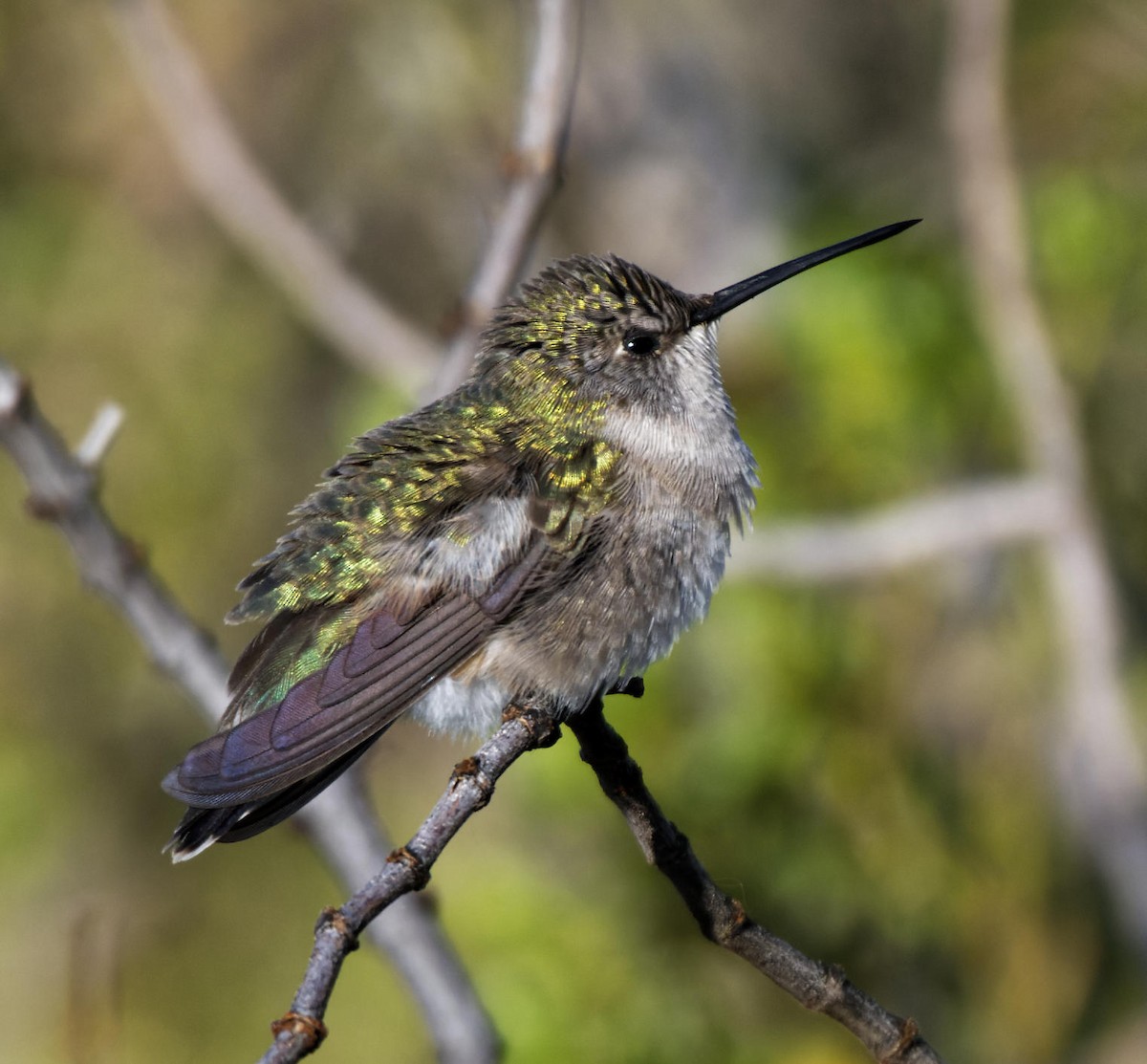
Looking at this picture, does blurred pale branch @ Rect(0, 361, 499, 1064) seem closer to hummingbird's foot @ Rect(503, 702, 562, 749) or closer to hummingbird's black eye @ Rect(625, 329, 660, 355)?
hummingbird's foot @ Rect(503, 702, 562, 749)

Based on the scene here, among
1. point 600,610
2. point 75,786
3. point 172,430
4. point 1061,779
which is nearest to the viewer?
point 600,610

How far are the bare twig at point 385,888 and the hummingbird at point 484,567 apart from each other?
1.00 feet

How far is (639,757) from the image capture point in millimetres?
4246

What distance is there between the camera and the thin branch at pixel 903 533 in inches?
181

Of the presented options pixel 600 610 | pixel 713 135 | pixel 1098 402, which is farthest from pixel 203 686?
pixel 713 135

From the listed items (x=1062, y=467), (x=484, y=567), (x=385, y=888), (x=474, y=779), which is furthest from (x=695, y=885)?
(x=1062, y=467)

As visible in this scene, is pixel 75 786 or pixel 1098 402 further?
pixel 75 786

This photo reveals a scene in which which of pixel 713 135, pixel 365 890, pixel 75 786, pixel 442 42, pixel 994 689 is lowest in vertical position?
A: pixel 365 890

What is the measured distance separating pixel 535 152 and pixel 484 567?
122 centimetres

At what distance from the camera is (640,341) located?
319 cm

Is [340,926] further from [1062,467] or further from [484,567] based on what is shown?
[1062,467]

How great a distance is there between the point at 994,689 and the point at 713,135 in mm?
2829

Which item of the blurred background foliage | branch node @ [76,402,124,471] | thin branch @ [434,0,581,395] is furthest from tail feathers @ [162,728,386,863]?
thin branch @ [434,0,581,395]

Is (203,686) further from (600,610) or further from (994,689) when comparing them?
(994,689)
